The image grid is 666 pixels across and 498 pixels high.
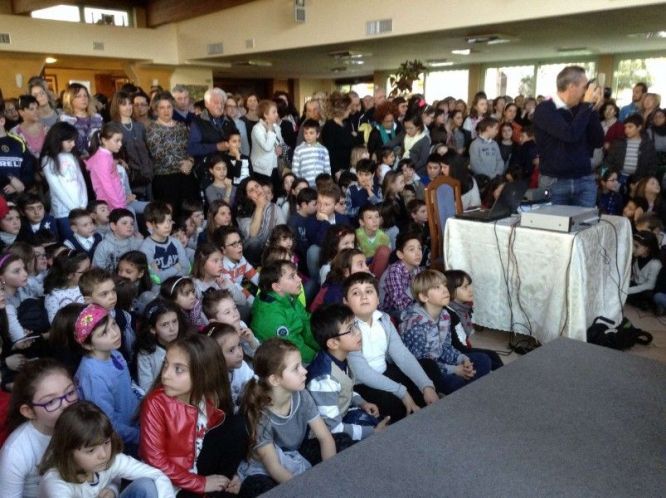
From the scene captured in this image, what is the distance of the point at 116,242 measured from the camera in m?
Answer: 3.33

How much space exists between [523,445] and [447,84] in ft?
43.0

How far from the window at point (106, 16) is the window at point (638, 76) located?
362 inches

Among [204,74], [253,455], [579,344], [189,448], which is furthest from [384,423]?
[204,74]

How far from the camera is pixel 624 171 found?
548cm

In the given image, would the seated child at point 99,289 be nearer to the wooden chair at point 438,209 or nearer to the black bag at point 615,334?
the wooden chair at point 438,209

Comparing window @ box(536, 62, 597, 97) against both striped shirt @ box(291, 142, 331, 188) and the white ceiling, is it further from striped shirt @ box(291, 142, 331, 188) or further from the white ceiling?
striped shirt @ box(291, 142, 331, 188)

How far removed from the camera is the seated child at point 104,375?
1.91 m

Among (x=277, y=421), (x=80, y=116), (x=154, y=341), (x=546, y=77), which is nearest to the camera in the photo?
(x=277, y=421)

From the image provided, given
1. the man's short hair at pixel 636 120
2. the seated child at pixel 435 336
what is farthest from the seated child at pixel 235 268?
the man's short hair at pixel 636 120

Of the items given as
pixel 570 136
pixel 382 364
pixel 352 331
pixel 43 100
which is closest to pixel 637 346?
pixel 570 136

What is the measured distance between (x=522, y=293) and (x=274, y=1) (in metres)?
6.81

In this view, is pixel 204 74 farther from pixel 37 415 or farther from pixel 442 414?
pixel 442 414

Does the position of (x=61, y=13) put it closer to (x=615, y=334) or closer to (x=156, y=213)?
(x=156, y=213)

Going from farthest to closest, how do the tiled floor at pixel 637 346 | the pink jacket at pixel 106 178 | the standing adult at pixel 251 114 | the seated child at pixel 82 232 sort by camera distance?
the standing adult at pixel 251 114 < the pink jacket at pixel 106 178 < the seated child at pixel 82 232 < the tiled floor at pixel 637 346
